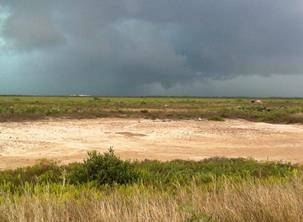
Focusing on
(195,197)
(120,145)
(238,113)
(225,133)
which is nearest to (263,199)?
(195,197)

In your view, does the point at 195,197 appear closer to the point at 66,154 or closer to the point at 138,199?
the point at 138,199

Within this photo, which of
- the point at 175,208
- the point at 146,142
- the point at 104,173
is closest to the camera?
the point at 175,208

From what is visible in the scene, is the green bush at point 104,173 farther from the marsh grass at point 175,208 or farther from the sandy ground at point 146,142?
the sandy ground at point 146,142

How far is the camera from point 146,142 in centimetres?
2756

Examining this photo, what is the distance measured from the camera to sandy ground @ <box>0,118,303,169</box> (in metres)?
22.1

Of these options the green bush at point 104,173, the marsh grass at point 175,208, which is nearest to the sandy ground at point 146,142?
the green bush at point 104,173

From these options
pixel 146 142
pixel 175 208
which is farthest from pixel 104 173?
pixel 146 142

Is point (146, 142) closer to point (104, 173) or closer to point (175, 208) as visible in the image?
point (104, 173)

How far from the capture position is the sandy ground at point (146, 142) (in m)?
22.1

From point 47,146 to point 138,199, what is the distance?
18958mm

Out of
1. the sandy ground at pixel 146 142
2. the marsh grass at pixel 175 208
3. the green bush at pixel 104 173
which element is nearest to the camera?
the marsh grass at pixel 175 208

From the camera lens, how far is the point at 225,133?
33156 millimetres

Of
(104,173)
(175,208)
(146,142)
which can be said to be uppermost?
(175,208)

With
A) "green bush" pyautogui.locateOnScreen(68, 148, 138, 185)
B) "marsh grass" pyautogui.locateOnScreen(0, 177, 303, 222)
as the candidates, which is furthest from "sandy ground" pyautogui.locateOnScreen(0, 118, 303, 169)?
"marsh grass" pyautogui.locateOnScreen(0, 177, 303, 222)
